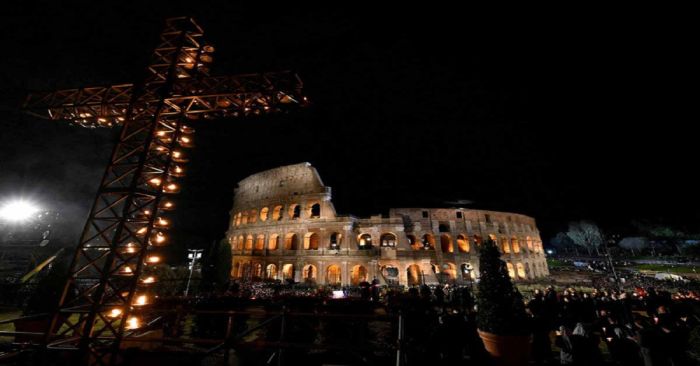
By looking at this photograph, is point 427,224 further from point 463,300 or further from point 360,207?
point 463,300

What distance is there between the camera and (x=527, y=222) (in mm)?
37531

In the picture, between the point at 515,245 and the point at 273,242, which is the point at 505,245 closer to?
the point at 515,245

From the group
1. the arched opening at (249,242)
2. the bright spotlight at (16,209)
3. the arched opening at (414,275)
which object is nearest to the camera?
the bright spotlight at (16,209)

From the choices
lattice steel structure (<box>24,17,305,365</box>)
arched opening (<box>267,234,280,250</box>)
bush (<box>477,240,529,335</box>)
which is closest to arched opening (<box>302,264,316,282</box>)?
arched opening (<box>267,234,280,250</box>)

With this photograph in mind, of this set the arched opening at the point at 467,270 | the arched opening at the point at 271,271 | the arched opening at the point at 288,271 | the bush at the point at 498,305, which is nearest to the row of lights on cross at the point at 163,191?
the bush at the point at 498,305

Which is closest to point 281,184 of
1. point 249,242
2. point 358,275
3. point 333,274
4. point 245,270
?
point 249,242

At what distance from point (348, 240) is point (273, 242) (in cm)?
1034

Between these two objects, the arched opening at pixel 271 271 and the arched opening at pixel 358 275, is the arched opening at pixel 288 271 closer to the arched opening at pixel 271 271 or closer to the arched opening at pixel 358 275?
the arched opening at pixel 271 271

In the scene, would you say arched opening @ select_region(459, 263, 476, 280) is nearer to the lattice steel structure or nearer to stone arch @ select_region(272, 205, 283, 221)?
stone arch @ select_region(272, 205, 283, 221)

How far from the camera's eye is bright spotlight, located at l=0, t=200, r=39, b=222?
19.9 m

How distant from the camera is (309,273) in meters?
30.7

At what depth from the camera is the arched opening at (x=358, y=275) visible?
92.0 feet

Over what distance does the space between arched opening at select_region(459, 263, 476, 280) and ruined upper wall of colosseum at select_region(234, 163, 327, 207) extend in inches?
689

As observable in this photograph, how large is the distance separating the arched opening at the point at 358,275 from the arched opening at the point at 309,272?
423 centimetres
